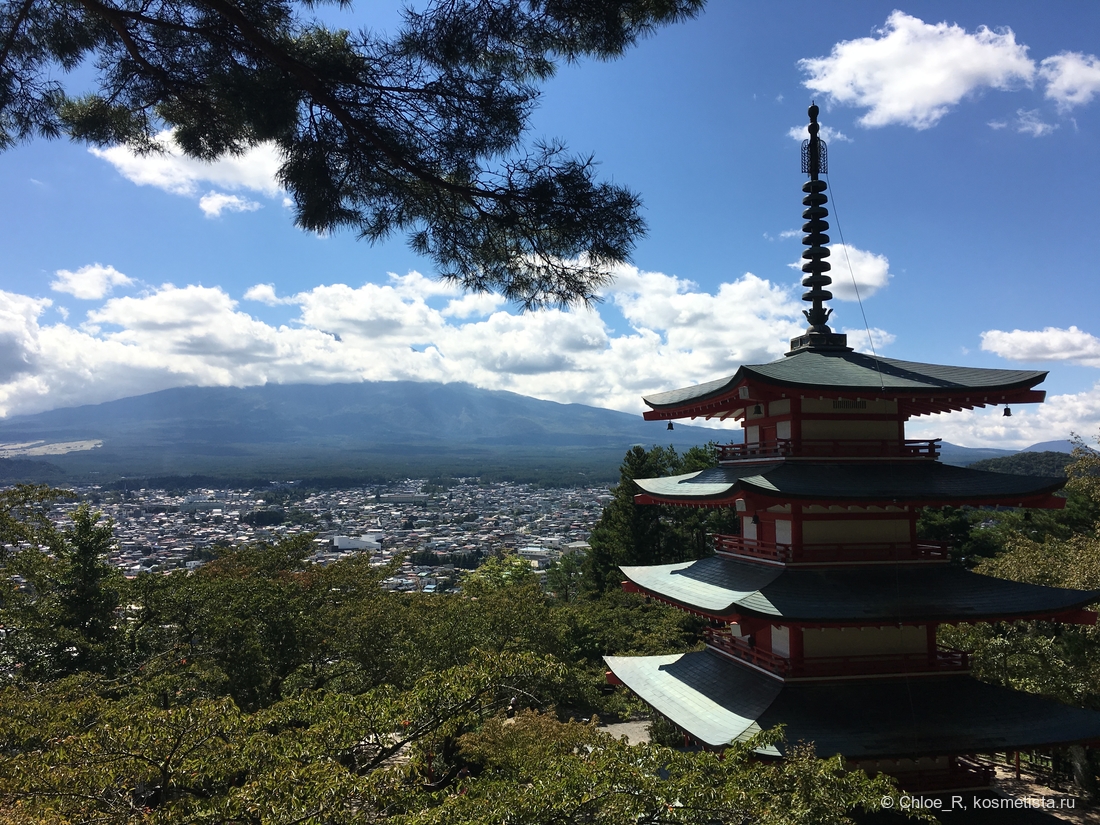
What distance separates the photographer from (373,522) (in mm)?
92000

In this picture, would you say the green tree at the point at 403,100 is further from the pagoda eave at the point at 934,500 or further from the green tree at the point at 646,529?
the green tree at the point at 646,529

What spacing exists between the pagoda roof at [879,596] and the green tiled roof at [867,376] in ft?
8.29

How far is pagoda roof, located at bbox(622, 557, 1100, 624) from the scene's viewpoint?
787 centimetres

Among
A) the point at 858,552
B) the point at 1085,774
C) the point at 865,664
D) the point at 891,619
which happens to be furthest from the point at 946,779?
the point at 1085,774

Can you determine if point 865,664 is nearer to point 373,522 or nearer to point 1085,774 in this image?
point 1085,774

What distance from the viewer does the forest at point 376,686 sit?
4.97 meters

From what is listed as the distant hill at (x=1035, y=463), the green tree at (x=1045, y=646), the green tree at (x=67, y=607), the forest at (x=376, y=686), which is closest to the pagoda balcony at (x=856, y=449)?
the forest at (x=376, y=686)

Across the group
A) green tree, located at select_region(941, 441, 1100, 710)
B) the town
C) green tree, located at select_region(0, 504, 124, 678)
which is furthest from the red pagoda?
the town

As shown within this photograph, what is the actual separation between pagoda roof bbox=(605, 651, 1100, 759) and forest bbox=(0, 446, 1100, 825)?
0.81m

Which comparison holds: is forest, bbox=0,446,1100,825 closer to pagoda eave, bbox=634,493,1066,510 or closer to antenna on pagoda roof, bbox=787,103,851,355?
pagoda eave, bbox=634,493,1066,510

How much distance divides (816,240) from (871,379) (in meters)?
2.72

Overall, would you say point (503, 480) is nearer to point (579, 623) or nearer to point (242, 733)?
point (579, 623)

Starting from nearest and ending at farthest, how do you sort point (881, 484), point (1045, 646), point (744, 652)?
point (881, 484), point (744, 652), point (1045, 646)

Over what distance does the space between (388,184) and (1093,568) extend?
1492cm
